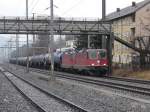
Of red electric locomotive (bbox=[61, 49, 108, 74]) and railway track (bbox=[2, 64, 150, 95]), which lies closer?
railway track (bbox=[2, 64, 150, 95])

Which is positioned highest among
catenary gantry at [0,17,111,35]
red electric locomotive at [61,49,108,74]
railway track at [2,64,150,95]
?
catenary gantry at [0,17,111,35]

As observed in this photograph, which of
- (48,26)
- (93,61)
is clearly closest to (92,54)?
(93,61)

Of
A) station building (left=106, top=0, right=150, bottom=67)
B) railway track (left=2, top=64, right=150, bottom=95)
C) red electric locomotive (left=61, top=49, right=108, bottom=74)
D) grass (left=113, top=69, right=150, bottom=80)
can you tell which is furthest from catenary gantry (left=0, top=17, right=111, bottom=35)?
railway track (left=2, top=64, right=150, bottom=95)

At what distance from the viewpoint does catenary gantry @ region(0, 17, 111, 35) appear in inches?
2103

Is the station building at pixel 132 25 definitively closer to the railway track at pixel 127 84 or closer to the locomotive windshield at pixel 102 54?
the locomotive windshield at pixel 102 54

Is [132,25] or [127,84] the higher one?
[132,25]

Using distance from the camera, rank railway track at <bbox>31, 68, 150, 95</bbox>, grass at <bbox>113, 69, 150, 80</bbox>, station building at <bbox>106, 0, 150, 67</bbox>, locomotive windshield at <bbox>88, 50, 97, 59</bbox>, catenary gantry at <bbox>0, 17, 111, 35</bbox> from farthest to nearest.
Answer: station building at <bbox>106, 0, 150, 67</bbox>, catenary gantry at <bbox>0, 17, 111, 35</bbox>, locomotive windshield at <bbox>88, 50, 97, 59</bbox>, grass at <bbox>113, 69, 150, 80</bbox>, railway track at <bbox>31, 68, 150, 95</bbox>

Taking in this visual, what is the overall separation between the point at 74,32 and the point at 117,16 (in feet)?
84.2

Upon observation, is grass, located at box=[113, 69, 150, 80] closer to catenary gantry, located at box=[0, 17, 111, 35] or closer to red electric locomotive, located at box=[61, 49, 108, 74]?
red electric locomotive, located at box=[61, 49, 108, 74]

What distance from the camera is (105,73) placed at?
51.8 m

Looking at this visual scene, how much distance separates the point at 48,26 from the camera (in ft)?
178

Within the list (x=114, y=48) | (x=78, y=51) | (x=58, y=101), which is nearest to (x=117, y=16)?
(x=114, y=48)

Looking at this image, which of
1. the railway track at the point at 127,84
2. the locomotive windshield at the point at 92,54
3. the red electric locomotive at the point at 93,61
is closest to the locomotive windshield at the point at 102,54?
the red electric locomotive at the point at 93,61

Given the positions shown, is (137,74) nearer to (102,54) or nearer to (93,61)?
(102,54)
